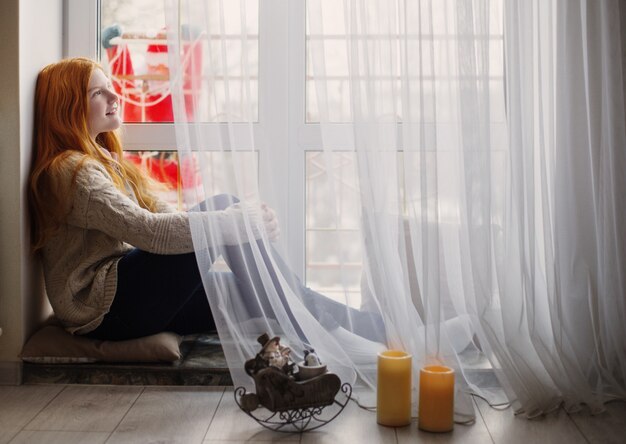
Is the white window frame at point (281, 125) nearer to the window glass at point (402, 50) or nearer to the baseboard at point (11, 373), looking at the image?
the window glass at point (402, 50)

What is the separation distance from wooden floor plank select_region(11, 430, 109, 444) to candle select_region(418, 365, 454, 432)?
0.75 m

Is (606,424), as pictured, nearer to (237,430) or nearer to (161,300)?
(237,430)

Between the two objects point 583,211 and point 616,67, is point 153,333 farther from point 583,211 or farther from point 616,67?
point 616,67

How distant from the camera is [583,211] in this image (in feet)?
6.80

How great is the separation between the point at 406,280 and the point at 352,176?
0.31 m

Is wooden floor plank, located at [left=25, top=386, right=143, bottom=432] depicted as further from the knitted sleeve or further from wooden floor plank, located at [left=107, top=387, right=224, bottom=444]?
the knitted sleeve

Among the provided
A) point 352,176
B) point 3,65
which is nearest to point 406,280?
point 352,176

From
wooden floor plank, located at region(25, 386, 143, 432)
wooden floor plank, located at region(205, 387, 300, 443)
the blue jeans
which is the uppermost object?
the blue jeans

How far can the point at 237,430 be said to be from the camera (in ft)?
6.11

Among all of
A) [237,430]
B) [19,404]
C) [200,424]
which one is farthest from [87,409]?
[237,430]

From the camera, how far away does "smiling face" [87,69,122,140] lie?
2.30 m

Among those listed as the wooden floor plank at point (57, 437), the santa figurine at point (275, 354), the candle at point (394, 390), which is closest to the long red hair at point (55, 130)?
the wooden floor plank at point (57, 437)

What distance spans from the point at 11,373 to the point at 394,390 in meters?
1.11

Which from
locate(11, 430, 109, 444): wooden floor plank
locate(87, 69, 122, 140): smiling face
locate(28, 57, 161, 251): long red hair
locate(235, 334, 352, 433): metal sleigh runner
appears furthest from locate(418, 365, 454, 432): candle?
locate(87, 69, 122, 140): smiling face
